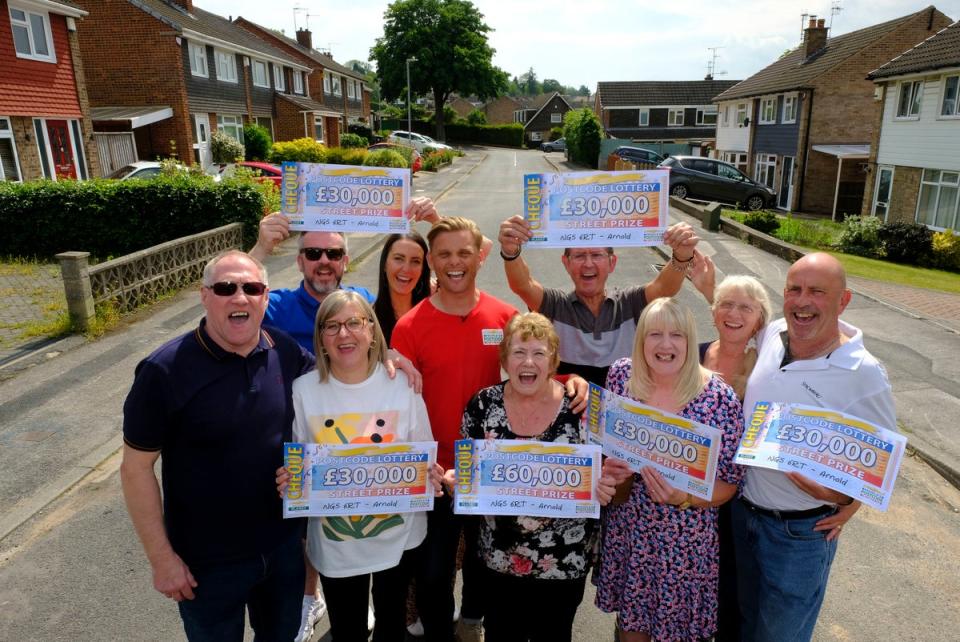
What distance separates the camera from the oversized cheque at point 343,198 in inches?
150

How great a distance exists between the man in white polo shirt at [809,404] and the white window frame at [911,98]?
24484 millimetres

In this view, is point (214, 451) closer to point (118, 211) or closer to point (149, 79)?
point (118, 211)

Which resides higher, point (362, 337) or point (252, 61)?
point (252, 61)

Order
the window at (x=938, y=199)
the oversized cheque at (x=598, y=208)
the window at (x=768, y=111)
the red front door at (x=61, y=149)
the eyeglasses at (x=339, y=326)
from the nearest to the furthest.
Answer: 1. the eyeglasses at (x=339, y=326)
2. the oversized cheque at (x=598, y=208)
3. the window at (x=938, y=199)
4. the red front door at (x=61, y=149)
5. the window at (x=768, y=111)

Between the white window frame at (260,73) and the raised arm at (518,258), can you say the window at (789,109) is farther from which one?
the raised arm at (518,258)

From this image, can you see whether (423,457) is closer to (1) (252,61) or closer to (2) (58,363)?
(2) (58,363)

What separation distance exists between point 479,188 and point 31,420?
2645cm

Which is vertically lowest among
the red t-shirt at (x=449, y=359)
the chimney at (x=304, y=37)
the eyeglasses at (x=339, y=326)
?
the red t-shirt at (x=449, y=359)

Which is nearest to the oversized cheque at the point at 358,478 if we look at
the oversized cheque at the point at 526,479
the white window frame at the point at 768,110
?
the oversized cheque at the point at 526,479

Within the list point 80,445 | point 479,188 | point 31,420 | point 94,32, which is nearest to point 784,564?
point 80,445

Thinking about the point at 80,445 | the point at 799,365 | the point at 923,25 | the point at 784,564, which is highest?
the point at 923,25

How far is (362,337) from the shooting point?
306 cm

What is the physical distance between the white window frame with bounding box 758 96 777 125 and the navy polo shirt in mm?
35935

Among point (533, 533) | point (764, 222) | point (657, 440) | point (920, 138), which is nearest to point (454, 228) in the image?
point (657, 440)
